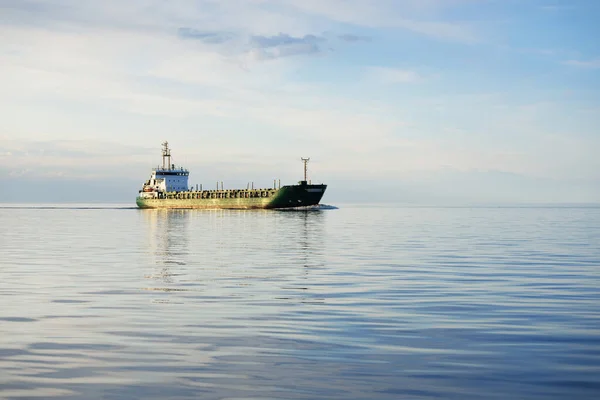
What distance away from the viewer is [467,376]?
10.5 m

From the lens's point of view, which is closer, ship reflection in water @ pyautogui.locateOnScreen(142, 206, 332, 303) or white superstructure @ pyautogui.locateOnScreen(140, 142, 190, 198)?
ship reflection in water @ pyautogui.locateOnScreen(142, 206, 332, 303)

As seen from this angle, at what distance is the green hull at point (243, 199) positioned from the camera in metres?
140

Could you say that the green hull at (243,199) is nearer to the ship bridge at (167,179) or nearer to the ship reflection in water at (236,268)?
the ship bridge at (167,179)

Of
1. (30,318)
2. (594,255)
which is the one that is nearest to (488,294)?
(30,318)

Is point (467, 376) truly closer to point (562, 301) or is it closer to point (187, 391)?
point (187, 391)

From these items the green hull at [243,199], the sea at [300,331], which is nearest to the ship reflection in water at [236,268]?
the sea at [300,331]

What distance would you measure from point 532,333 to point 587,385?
409 cm

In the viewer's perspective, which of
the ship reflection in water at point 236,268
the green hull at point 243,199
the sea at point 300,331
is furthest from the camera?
the green hull at point 243,199

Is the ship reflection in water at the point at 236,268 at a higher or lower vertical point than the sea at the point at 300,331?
lower

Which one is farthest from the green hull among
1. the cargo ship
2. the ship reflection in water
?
the ship reflection in water

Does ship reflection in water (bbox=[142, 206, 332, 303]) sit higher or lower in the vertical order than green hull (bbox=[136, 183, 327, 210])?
lower

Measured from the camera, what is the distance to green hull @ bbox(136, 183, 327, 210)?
140 metres

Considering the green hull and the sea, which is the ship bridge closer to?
the green hull

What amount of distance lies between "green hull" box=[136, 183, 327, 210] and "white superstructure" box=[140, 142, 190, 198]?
2.88 meters
